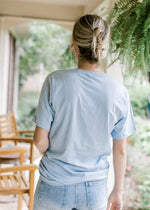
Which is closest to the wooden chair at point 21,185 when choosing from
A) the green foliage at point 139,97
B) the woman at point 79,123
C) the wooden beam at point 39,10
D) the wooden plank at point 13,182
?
the wooden plank at point 13,182

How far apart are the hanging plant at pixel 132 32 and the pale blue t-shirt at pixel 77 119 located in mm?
433

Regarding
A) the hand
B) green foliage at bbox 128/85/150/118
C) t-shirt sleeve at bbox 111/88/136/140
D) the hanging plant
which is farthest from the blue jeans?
green foliage at bbox 128/85/150/118

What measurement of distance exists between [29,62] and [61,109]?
8.58m

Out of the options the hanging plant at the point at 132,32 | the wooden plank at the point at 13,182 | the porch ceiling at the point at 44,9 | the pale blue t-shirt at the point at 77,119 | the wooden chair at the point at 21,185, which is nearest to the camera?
the pale blue t-shirt at the point at 77,119

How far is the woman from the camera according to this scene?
106 cm

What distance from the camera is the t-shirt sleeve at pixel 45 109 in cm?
107

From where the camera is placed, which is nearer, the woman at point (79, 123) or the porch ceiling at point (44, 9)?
the woman at point (79, 123)

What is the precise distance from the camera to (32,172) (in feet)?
6.59

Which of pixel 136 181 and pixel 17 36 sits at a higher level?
pixel 17 36

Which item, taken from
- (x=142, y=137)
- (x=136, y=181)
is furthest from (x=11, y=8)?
(x=136, y=181)

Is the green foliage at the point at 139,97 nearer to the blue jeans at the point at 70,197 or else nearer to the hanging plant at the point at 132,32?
the hanging plant at the point at 132,32

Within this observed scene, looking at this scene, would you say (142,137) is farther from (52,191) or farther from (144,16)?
(52,191)

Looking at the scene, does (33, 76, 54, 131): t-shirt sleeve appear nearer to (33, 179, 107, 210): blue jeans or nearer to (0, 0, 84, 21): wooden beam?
(33, 179, 107, 210): blue jeans

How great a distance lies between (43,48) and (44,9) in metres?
5.25
